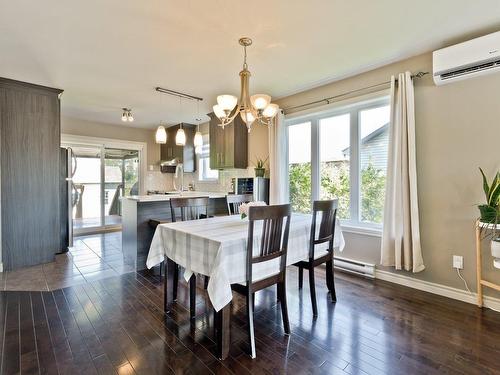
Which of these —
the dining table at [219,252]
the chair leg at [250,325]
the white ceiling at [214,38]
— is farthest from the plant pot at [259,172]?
the chair leg at [250,325]

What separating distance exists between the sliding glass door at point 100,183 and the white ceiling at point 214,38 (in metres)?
2.51

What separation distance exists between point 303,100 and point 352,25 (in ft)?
5.37

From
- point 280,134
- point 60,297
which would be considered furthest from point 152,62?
point 60,297

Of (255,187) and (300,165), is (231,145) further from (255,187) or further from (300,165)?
(300,165)

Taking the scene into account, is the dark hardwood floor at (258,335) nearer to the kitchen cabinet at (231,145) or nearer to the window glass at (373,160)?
the window glass at (373,160)

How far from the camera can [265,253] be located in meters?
1.92

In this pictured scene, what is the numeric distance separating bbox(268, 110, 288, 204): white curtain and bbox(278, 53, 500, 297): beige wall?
1.72m

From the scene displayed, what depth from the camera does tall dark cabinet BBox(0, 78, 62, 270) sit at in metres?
3.51

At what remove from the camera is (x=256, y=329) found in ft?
6.91

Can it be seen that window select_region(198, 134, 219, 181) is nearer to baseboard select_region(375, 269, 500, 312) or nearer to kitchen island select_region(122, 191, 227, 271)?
kitchen island select_region(122, 191, 227, 271)

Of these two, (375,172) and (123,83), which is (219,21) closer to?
(123,83)

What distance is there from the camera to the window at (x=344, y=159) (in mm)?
3318

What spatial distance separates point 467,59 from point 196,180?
5459mm

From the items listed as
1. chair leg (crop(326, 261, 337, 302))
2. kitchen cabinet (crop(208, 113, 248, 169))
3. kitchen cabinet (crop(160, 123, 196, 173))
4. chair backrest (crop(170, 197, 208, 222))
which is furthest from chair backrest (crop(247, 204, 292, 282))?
kitchen cabinet (crop(160, 123, 196, 173))
